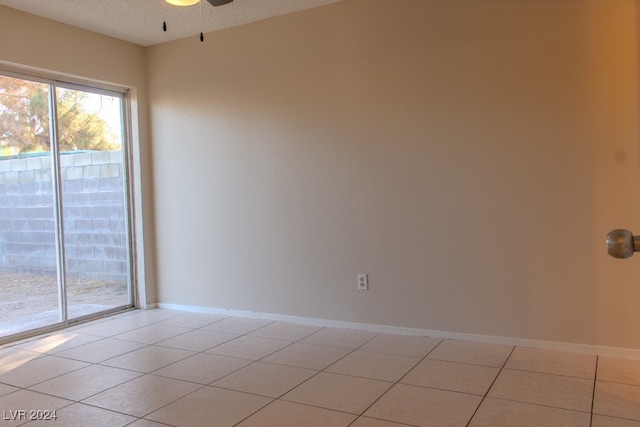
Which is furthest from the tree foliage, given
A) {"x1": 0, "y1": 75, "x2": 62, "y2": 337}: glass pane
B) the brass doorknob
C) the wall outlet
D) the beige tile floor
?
the brass doorknob

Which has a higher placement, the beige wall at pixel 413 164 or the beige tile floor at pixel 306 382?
the beige wall at pixel 413 164

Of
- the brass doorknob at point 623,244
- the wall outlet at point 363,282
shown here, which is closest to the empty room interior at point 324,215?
the wall outlet at point 363,282

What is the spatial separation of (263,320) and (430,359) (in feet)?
5.20

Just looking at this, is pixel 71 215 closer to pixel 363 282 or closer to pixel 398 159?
pixel 363 282

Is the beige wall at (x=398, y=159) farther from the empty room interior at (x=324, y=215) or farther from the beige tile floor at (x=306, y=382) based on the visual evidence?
the beige tile floor at (x=306, y=382)

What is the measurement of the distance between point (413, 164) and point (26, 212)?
300cm

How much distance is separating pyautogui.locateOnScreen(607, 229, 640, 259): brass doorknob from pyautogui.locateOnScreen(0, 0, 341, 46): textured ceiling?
3161mm

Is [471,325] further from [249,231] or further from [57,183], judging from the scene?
[57,183]

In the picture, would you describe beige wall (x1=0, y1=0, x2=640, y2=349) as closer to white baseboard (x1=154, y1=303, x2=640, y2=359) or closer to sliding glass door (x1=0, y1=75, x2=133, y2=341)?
white baseboard (x1=154, y1=303, x2=640, y2=359)

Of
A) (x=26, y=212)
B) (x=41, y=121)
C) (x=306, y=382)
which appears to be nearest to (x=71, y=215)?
(x=26, y=212)

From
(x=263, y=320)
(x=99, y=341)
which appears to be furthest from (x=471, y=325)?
(x=99, y=341)

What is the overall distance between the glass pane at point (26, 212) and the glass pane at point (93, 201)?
0.45 feet

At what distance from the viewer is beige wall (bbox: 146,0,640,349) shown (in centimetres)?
296

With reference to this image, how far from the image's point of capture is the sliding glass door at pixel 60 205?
3691 mm
